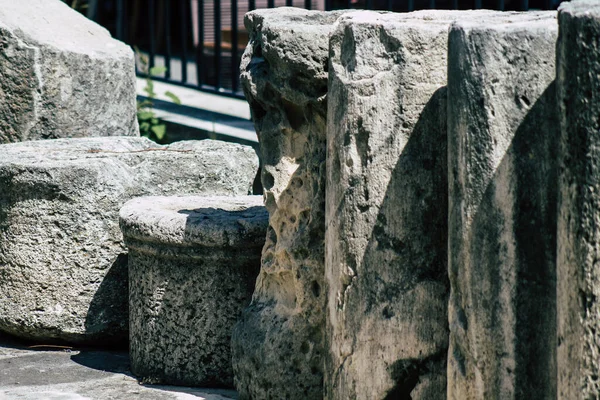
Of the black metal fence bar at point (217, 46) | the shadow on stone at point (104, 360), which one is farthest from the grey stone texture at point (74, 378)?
the black metal fence bar at point (217, 46)

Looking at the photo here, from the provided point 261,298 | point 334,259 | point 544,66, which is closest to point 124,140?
point 261,298

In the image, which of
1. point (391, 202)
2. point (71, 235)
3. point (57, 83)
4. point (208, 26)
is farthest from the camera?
point (208, 26)

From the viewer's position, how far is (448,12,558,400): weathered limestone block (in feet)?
8.92

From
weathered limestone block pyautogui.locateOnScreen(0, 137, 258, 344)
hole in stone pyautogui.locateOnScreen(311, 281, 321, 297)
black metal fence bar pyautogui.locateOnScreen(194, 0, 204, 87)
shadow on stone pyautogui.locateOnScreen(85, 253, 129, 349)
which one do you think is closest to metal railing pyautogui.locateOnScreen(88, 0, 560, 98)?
black metal fence bar pyautogui.locateOnScreen(194, 0, 204, 87)

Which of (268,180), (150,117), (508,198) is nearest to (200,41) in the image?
(150,117)

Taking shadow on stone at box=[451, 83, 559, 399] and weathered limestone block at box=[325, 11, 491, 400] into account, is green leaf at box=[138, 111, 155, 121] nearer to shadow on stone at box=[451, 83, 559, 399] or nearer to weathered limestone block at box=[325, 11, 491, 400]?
weathered limestone block at box=[325, 11, 491, 400]

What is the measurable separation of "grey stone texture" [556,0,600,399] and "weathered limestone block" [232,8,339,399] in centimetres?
107

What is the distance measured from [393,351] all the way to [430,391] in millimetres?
150

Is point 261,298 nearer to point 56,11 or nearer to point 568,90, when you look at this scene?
point 568,90

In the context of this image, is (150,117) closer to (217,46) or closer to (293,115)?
(217,46)

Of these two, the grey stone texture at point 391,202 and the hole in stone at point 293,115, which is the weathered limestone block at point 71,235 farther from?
the grey stone texture at point 391,202

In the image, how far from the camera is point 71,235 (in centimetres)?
445

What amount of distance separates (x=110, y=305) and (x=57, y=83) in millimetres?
1286

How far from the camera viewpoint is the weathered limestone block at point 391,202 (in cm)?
307
